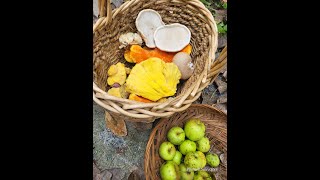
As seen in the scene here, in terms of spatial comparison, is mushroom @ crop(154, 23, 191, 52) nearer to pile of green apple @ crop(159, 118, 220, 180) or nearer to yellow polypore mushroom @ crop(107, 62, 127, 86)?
yellow polypore mushroom @ crop(107, 62, 127, 86)

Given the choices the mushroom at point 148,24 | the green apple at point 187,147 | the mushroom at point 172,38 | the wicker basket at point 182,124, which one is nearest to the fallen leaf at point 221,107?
the wicker basket at point 182,124

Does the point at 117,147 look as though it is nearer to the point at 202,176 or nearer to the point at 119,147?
the point at 119,147

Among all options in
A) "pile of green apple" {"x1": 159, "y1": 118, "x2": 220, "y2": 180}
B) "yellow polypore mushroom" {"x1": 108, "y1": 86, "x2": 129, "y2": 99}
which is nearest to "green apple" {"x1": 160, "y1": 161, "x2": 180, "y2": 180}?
"pile of green apple" {"x1": 159, "y1": 118, "x2": 220, "y2": 180}

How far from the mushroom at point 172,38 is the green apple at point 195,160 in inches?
21.3

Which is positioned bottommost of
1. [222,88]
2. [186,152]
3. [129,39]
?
[186,152]

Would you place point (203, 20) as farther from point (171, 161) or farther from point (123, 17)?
point (171, 161)

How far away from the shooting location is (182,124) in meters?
1.90

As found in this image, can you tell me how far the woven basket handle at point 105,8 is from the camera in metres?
1.55

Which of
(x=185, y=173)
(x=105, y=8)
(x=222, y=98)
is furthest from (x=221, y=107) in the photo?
(x=105, y=8)

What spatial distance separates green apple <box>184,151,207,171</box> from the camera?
1.72 m

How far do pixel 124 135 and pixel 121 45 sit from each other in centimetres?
47

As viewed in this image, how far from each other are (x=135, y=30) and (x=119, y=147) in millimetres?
631

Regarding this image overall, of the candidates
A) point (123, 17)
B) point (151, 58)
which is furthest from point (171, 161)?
point (123, 17)

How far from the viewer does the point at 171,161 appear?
5.83 ft
